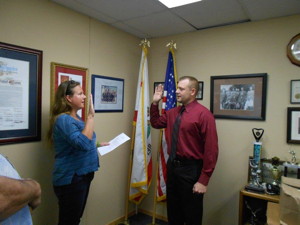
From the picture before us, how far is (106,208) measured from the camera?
2.66 m

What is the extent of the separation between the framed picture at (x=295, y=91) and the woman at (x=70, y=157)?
188 cm

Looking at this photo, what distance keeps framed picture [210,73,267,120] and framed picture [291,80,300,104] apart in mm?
239

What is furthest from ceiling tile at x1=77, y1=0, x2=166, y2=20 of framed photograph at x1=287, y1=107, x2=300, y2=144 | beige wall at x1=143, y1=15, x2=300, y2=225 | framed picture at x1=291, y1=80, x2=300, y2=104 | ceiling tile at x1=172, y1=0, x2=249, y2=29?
framed photograph at x1=287, y1=107, x2=300, y2=144

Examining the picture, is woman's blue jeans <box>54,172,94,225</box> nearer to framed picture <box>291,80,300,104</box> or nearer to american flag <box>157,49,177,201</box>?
american flag <box>157,49,177,201</box>

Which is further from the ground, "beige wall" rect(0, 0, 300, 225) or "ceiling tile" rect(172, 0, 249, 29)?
"ceiling tile" rect(172, 0, 249, 29)

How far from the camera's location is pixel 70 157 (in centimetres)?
171

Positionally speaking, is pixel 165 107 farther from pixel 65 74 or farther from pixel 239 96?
pixel 65 74

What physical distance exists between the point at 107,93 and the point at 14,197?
1858 millimetres

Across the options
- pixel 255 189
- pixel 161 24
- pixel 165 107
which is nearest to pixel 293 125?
pixel 255 189

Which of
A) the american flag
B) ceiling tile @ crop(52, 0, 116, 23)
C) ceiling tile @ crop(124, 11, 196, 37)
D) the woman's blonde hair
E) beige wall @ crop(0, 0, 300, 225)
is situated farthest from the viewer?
the american flag

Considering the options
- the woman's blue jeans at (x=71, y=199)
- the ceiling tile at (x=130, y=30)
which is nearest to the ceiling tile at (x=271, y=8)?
the ceiling tile at (x=130, y=30)

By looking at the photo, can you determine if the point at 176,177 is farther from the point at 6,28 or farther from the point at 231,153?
the point at 6,28

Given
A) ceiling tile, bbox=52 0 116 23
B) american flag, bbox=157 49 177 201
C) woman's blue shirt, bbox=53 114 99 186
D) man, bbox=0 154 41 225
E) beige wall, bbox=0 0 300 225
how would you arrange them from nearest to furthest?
1. man, bbox=0 154 41 225
2. woman's blue shirt, bbox=53 114 99 186
3. beige wall, bbox=0 0 300 225
4. ceiling tile, bbox=52 0 116 23
5. american flag, bbox=157 49 177 201

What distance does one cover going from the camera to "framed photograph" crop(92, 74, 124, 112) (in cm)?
245
